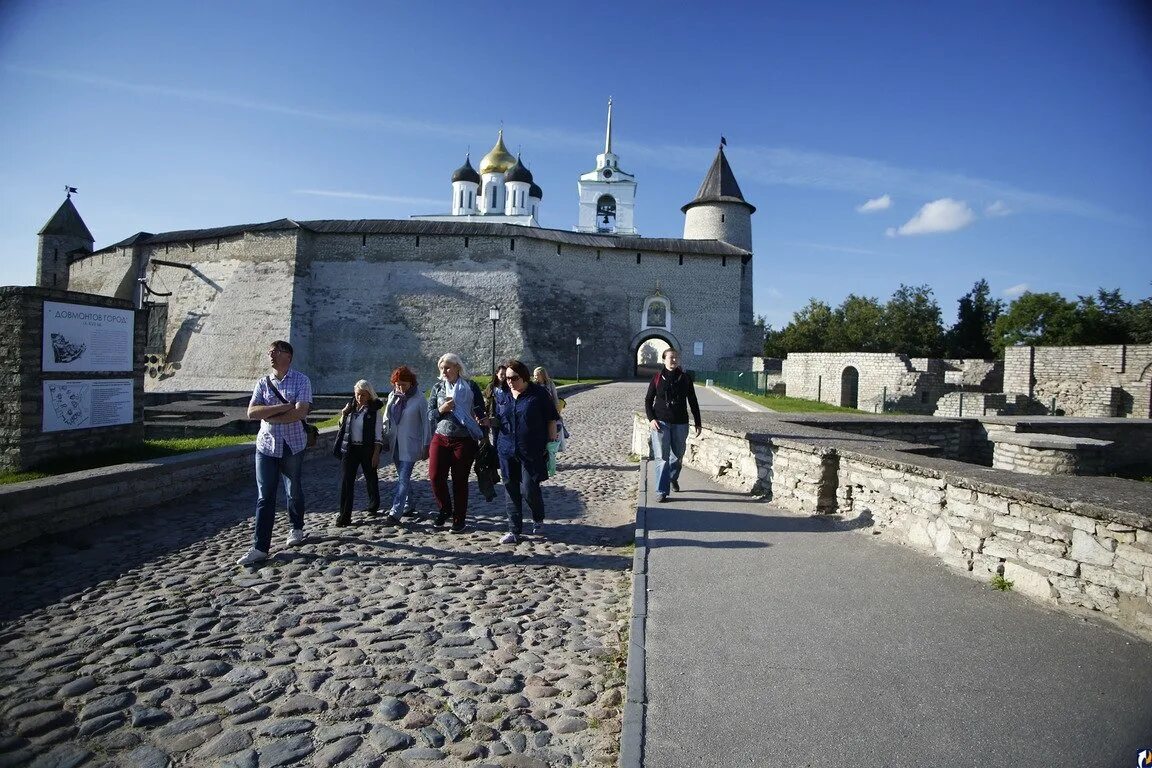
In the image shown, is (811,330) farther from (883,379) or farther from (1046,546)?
(1046,546)

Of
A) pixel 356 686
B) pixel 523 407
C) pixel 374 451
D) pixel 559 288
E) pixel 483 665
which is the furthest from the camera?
pixel 559 288

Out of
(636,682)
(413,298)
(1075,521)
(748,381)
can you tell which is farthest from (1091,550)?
(413,298)

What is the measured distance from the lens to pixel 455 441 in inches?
231

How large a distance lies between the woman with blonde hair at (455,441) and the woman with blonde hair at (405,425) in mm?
414

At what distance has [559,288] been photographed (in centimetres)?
3938

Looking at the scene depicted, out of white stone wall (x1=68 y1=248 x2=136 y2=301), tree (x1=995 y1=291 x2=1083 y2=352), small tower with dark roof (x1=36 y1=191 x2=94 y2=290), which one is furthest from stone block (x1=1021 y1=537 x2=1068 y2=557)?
small tower with dark roof (x1=36 y1=191 x2=94 y2=290)

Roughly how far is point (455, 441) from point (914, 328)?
186 ft

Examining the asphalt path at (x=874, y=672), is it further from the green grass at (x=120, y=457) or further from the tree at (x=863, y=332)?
the tree at (x=863, y=332)

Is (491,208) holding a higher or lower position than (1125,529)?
higher

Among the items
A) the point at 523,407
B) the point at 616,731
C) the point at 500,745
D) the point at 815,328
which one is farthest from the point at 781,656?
the point at 815,328

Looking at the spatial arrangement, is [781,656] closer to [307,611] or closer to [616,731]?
[616,731]

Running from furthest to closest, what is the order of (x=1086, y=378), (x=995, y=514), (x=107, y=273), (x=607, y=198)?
(x=607, y=198) < (x=107, y=273) < (x=1086, y=378) < (x=995, y=514)

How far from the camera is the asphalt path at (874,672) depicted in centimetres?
238

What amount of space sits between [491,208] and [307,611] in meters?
59.1
